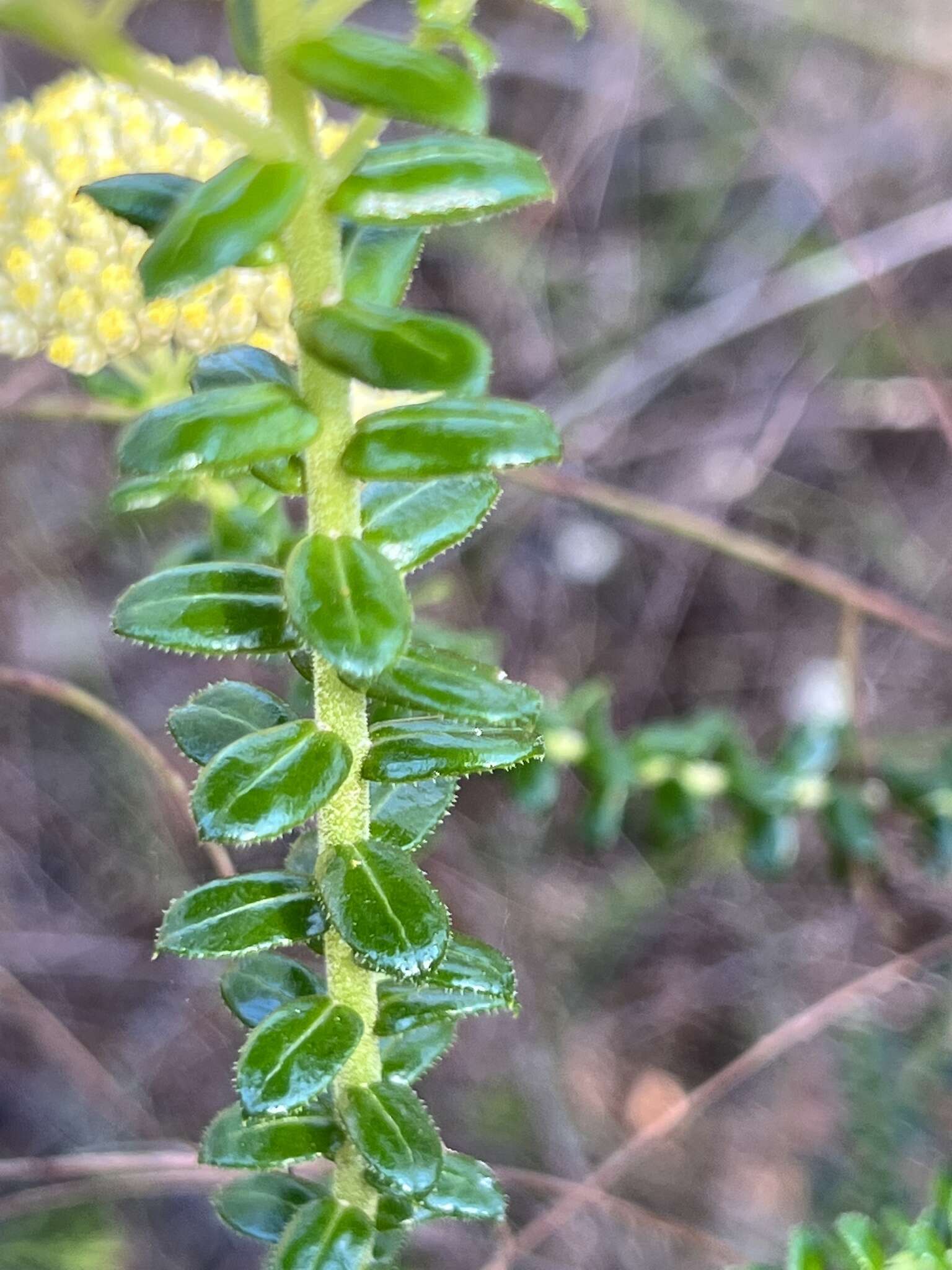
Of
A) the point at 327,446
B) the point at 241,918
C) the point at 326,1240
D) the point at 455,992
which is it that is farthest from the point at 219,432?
the point at 326,1240

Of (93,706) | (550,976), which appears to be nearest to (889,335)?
(550,976)

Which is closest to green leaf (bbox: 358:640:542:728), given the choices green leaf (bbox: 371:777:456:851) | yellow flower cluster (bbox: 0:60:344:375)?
green leaf (bbox: 371:777:456:851)

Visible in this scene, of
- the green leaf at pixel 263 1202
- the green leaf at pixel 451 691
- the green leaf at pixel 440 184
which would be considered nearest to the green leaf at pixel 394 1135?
the green leaf at pixel 263 1202

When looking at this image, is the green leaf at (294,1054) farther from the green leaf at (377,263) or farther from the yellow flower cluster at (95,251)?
the yellow flower cluster at (95,251)

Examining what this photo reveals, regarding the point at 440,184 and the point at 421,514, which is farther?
the point at 421,514

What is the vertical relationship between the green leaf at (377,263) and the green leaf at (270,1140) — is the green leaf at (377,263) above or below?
above

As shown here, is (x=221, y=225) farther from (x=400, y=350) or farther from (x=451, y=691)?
(x=451, y=691)

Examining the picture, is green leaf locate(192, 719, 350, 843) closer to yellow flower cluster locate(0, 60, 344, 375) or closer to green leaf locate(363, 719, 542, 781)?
green leaf locate(363, 719, 542, 781)

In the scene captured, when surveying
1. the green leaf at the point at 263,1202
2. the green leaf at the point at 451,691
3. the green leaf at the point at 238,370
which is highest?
the green leaf at the point at 238,370
